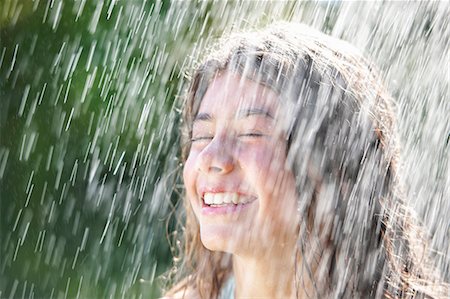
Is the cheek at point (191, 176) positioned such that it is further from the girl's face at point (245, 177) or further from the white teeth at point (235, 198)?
the white teeth at point (235, 198)

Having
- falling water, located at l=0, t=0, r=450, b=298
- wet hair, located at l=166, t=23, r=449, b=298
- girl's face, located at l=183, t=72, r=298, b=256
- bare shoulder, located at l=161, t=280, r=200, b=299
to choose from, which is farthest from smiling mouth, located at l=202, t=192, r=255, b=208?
falling water, located at l=0, t=0, r=450, b=298

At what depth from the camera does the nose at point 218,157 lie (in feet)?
8.73

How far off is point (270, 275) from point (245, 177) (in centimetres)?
34

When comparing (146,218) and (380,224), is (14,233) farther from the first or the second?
(380,224)

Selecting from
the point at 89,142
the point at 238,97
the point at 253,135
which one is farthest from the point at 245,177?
the point at 89,142

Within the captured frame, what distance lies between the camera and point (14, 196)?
5.52 metres

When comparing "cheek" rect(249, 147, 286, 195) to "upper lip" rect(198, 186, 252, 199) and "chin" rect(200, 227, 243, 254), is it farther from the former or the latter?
"chin" rect(200, 227, 243, 254)

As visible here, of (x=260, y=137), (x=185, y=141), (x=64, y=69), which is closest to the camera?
(x=260, y=137)

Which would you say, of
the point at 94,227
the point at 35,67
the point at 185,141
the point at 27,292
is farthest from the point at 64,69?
the point at 185,141

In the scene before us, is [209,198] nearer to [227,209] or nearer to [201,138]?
[227,209]

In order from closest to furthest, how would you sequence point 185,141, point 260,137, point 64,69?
1. point 260,137
2. point 185,141
3. point 64,69

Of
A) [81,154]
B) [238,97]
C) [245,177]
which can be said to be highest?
[238,97]

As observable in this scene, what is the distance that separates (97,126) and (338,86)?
2923mm

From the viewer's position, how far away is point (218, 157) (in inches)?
105
